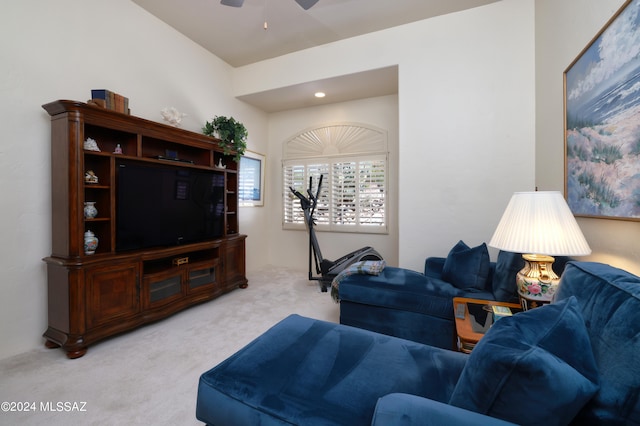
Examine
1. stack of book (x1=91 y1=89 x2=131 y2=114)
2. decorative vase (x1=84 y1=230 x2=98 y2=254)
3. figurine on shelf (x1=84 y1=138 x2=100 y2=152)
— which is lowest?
decorative vase (x1=84 y1=230 x2=98 y2=254)

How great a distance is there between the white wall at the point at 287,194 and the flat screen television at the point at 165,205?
154 cm

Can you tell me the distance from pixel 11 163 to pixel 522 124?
4.53 m

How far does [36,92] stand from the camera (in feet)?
7.22

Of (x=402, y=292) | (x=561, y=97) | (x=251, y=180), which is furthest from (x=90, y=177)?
(x=561, y=97)

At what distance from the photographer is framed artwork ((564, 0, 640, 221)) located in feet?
4.01

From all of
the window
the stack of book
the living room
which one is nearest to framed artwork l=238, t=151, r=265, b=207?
the window

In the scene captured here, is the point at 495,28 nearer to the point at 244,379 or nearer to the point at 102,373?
the point at 244,379

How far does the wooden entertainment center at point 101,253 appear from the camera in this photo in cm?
208

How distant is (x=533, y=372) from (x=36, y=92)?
11.4 feet

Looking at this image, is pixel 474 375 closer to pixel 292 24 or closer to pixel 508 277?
pixel 508 277

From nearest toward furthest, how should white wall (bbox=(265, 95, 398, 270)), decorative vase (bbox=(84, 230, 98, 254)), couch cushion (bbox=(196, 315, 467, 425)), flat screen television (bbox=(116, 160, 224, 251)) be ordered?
couch cushion (bbox=(196, 315, 467, 425)), decorative vase (bbox=(84, 230, 98, 254)), flat screen television (bbox=(116, 160, 224, 251)), white wall (bbox=(265, 95, 398, 270))

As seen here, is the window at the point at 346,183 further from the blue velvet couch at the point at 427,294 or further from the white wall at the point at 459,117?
the blue velvet couch at the point at 427,294

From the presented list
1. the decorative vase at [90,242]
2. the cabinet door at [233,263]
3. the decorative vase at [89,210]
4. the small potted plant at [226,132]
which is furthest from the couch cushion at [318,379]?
the small potted plant at [226,132]

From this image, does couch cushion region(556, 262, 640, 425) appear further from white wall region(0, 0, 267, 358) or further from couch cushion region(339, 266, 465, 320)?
white wall region(0, 0, 267, 358)
